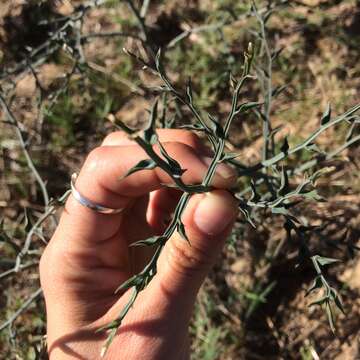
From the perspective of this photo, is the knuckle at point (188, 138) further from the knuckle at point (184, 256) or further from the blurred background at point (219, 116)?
the blurred background at point (219, 116)

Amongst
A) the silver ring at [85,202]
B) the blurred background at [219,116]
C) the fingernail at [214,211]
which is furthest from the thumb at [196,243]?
the blurred background at [219,116]

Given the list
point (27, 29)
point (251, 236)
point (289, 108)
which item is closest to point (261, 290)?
point (251, 236)

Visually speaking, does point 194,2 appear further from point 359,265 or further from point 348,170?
point 359,265

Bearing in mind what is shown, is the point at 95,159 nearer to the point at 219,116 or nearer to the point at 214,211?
the point at 214,211

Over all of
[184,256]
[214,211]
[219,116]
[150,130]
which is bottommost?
[219,116]

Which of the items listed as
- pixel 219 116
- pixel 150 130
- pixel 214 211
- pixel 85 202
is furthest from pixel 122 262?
pixel 219 116

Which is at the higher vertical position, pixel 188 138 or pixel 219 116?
pixel 188 138

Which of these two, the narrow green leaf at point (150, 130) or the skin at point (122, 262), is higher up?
the narrow green leaf at point (150, 130)
